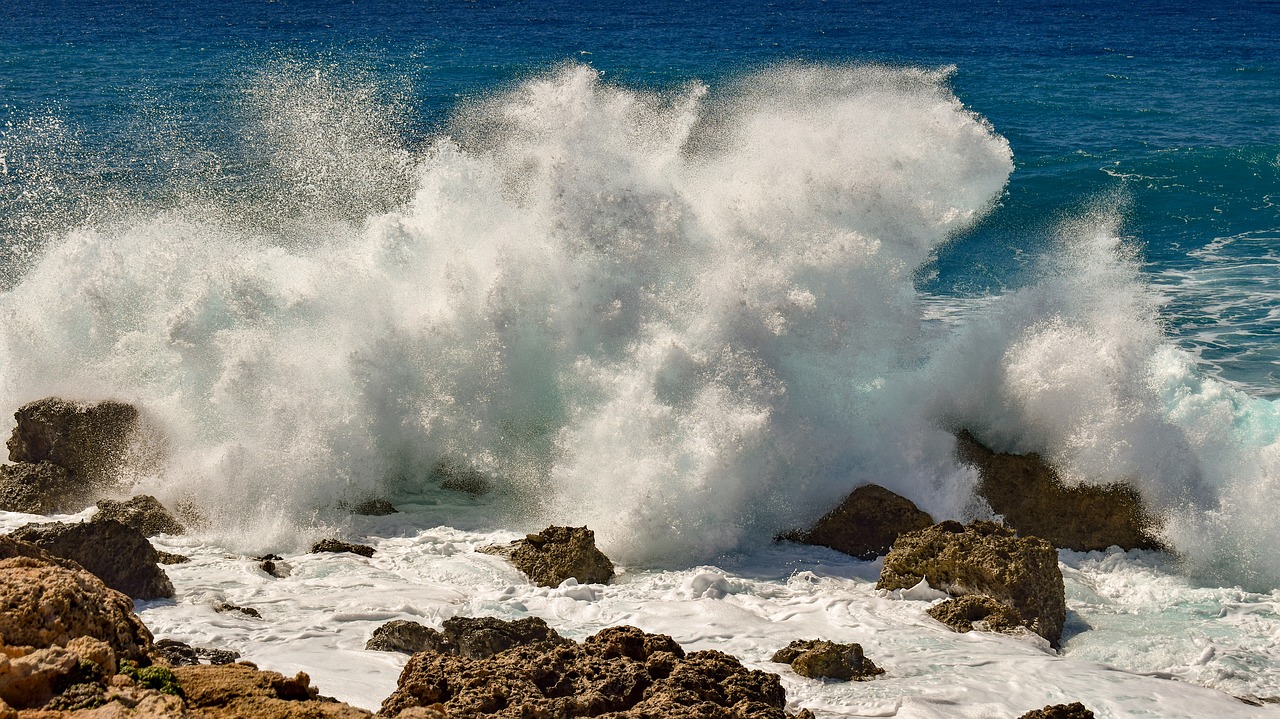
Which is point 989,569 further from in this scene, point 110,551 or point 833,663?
point 110,551

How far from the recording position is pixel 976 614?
9273 mm

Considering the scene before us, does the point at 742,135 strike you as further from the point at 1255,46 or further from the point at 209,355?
the point at 1255,46

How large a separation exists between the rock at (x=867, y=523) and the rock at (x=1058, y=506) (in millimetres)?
1205

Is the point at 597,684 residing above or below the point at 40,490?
above

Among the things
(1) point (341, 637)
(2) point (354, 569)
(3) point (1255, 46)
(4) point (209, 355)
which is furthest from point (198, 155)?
(3) point (1255, 46)

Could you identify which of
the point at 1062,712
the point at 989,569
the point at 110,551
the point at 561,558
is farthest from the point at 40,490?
the point at 1062,712

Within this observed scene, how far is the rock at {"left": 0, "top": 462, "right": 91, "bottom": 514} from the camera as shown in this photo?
37.1 ft

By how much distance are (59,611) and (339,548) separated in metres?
A: 5.31

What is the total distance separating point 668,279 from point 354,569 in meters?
4.85

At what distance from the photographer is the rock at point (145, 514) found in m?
10.5

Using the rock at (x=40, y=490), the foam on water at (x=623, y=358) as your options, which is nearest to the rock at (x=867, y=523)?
the foam on water at (x=623, y=358)

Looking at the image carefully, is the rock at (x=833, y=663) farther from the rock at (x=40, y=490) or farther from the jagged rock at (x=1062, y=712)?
the rock at (x=40, y=490)

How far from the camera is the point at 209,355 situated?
12977 millimetres

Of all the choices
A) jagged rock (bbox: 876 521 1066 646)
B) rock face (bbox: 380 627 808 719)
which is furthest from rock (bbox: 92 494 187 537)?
jagged rock (bbox: 876 521 1066 646)
